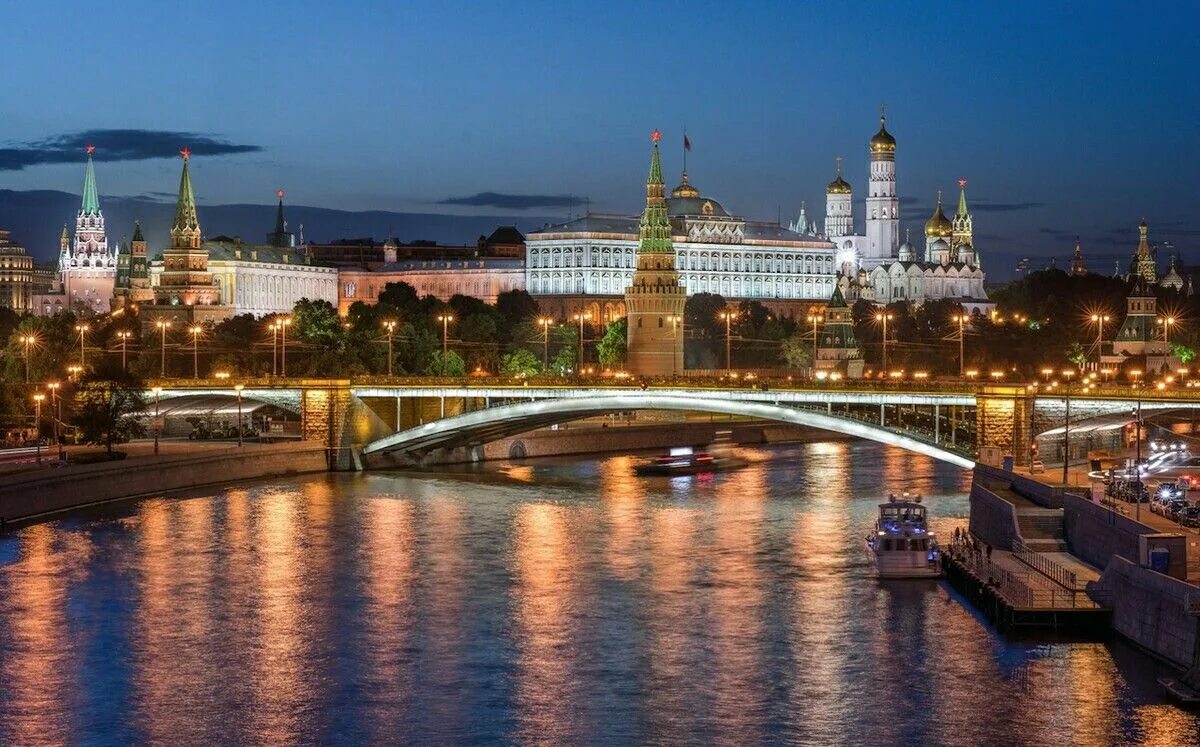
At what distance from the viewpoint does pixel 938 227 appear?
17075 centimetres

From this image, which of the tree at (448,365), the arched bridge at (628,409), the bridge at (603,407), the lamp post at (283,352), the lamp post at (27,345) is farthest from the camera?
the tree at (448,365)

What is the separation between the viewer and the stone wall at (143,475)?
48656 mm

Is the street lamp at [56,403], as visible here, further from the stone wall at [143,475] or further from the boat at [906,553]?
the boat at [906,553]

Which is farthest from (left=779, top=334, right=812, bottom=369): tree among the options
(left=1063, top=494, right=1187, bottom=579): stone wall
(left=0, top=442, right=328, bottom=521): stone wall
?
(left=1063, top=494, right=1187, bottom=579): stone wall

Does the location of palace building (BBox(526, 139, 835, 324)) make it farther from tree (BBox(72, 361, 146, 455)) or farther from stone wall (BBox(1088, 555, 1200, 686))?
stone wall (BBox(1088, 555, 1200, 686))

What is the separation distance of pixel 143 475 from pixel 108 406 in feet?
20.1

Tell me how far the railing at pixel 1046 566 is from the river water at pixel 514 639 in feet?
4.94

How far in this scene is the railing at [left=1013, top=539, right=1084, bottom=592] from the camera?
119 ft

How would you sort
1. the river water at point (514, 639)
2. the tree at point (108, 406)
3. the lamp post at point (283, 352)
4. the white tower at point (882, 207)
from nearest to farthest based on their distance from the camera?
1. the river water at point (514, 639)
2. the tree at point (108, 406)
3. the lamp post at point (283, 352)
4. the white tower at point (882, 207)

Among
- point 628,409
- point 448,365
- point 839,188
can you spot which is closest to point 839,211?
point 839,188

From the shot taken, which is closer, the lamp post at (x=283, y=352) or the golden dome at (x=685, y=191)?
the lamp post at (x=283, y=352)

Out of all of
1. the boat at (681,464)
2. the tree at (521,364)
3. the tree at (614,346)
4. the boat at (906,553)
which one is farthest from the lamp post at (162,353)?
the boat at (906,553)

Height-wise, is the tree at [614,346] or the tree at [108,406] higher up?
the tree at [614,346]

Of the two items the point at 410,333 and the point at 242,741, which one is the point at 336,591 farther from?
the point at 410,333
